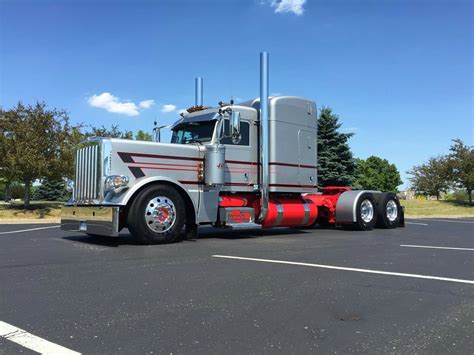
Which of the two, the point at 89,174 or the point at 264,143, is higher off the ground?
the point at 264,143

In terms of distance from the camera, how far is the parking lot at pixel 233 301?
141 inches

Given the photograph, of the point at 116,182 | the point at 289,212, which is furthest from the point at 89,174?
the point at 289,212

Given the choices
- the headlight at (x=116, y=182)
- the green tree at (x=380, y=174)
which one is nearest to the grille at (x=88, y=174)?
the headlight at (x=116, y=182)

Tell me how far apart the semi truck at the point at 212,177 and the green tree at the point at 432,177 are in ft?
108

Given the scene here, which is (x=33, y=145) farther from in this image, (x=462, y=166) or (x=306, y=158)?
(x=462, y=166)

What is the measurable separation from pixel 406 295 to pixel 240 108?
7.50 meters

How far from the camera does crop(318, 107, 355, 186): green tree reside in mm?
28703

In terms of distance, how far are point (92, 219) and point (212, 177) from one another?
2754 millimetres

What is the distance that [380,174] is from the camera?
86.6 m

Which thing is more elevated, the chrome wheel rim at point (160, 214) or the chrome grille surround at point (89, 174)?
the chrome grille surround at point (89, 174)

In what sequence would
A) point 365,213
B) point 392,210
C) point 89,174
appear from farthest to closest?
1. point 392,210
2. point 365,213
3. point 89,174

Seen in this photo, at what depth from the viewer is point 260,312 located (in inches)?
172

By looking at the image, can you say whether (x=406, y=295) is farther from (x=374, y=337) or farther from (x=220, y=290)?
(x=220, y=290)

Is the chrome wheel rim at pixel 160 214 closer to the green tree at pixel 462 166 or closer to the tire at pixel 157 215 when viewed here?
the tire at pixel 157 215
